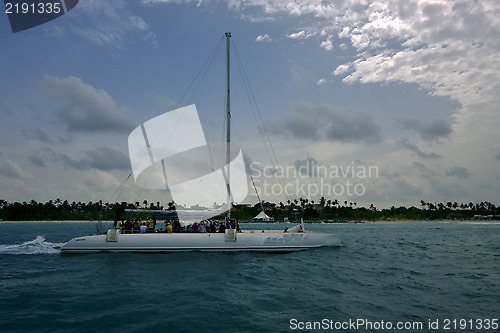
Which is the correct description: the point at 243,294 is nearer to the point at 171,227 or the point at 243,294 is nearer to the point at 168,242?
the point at 168,242

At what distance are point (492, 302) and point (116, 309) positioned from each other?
13575mm

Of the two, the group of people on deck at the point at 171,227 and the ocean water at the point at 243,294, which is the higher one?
the group of people on deck at the point at 171,227

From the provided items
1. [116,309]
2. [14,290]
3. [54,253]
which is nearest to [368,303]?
[116,309]

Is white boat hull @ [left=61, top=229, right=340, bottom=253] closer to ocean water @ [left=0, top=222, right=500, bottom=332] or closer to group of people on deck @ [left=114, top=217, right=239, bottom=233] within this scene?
group of people on deck @ [left=114, top=217, right=239, bottom=233]

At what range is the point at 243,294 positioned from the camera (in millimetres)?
13602

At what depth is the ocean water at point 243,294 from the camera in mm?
10047

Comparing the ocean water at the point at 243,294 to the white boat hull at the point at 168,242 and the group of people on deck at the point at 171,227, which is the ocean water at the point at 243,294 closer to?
the white boat hull at the point at 168,242

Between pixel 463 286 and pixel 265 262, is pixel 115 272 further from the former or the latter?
pixel 463 286

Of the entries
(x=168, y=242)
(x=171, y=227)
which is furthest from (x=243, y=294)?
(x=171, y=227)

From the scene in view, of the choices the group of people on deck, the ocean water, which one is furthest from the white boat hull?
the ocean water

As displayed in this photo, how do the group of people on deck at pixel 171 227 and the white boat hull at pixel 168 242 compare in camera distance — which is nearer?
the white boat hull at pixel 168 242

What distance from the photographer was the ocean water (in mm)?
10047

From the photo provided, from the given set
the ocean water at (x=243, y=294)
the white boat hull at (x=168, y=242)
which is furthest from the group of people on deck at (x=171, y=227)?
the ocean water at (x=243, y=294)

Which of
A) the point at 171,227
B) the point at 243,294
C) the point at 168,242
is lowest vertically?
the point at 243,294
